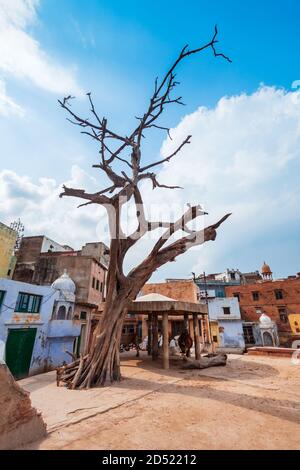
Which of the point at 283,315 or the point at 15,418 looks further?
the point at 283,315

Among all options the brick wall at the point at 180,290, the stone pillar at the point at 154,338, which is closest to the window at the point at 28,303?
the stone pillar at the point at 154,338

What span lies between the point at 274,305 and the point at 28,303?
1375 inches

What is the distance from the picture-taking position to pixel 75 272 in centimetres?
2620

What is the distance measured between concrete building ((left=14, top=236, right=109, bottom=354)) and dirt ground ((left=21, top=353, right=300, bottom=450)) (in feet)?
57.9

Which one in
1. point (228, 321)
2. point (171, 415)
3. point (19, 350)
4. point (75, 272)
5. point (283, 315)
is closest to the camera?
point (171, 415)

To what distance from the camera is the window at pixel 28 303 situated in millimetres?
15539

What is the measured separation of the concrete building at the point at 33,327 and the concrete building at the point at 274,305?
27328 millimetres

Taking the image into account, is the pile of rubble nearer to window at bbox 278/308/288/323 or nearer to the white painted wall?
the white painted wall

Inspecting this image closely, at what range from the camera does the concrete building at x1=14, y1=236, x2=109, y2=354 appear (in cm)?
2474

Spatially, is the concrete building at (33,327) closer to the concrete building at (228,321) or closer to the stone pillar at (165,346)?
the stone pillar at (165,346)

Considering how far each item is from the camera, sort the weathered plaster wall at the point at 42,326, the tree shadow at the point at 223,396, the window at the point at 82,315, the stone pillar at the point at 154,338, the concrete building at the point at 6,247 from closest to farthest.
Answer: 1. the tree shadow at the point at 223,396
2. the stone pillar at the point at 154,338
3. the weathered plaster wall at the point at 42,326
4. the window at the point at 82,315
5. the concrete building at the point at 6,247

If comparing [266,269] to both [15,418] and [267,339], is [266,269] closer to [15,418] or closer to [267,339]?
[267,339]

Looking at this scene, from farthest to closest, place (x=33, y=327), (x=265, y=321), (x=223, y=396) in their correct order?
1. (x=265, y=321)
2. (x=33, y=327)
3. (x=223, y=396)

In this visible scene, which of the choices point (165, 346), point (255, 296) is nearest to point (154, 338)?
point (165, 346)
